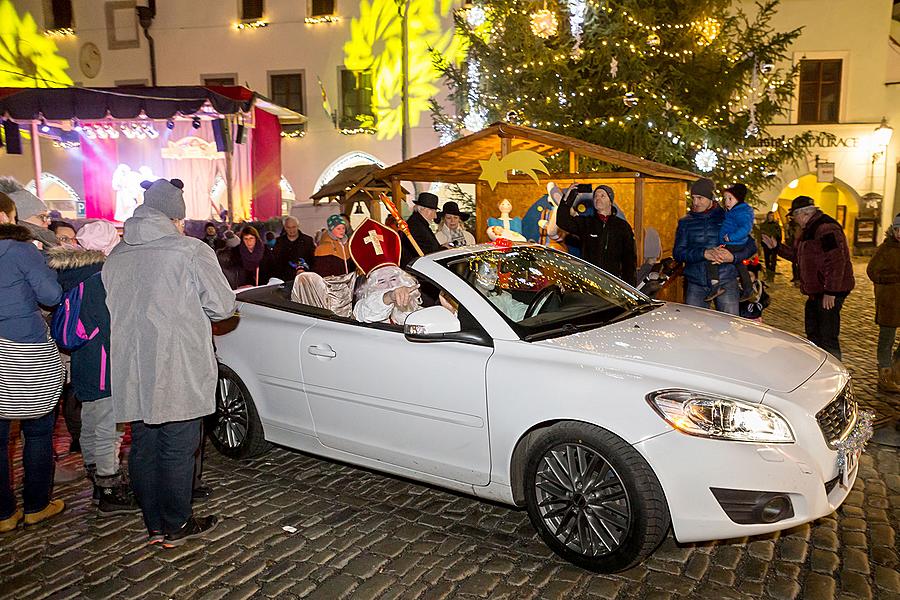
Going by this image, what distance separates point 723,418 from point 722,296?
13.9 feet

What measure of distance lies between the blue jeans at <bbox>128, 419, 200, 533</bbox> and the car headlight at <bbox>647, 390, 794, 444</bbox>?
2584 millimetres

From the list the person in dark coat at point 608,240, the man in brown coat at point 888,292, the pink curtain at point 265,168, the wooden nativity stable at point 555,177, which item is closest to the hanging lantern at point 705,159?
the wooden nativity stable at point 555,177

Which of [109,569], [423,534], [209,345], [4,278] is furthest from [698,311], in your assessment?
[4,278]

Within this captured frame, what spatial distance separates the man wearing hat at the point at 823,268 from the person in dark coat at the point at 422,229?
145 inches

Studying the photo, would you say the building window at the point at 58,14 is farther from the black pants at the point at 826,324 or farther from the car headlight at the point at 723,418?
the car headlight at the point at 723,418

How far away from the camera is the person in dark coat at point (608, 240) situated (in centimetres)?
748

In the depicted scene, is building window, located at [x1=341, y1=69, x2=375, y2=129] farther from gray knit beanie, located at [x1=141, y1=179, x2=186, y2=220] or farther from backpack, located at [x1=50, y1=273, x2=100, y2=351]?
gray knit beanie, located at [x1=141, y1=179, x2=186, y2=220]

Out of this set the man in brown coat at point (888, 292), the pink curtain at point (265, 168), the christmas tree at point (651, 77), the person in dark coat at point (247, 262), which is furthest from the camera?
the pink curtain at point (265, 168)

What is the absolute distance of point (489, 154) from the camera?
965cm

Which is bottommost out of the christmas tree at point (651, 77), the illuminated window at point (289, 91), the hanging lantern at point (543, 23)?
the christmas tree at point (651, 77)

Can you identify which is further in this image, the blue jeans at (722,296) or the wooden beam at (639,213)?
the wooden beam at (639,213)

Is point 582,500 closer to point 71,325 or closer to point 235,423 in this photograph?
point 235,423

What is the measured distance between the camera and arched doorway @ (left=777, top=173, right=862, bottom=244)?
22891 mm

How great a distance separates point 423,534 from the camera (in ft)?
13.6
